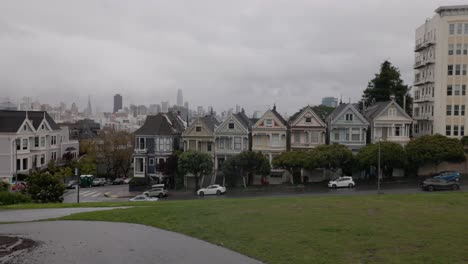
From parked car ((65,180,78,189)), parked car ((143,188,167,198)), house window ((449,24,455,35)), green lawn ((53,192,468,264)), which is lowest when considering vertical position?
parked car ((65,180,78,189))

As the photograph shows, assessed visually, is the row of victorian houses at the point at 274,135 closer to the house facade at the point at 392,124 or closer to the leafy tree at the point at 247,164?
the house facade at the point at 392,124

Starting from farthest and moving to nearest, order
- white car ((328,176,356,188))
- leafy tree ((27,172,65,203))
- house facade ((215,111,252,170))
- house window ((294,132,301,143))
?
house facade ((215,111,252,170)) → house window ((294,132,301,143)) → white car ((328,176,356,188)) → leafy tree ((27,172,65,203))

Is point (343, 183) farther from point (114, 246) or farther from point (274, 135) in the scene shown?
point (114, 246)

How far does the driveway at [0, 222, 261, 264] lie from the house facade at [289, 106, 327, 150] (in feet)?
123

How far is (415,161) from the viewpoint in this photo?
49.4 m

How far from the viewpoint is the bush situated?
35.9 m

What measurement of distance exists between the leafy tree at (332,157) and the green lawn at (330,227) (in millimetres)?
19819

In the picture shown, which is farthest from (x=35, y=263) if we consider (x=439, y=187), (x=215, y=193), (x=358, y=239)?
(x=439, y=187)

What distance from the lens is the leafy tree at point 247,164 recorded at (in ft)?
165

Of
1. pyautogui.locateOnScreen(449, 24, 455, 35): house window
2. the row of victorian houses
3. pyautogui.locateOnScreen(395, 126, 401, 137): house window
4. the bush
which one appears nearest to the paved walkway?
the bush

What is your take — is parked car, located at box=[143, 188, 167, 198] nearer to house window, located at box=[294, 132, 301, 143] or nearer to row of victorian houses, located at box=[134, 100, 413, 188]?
row of victorian houses, located at box=[134, 100, 413, 188]

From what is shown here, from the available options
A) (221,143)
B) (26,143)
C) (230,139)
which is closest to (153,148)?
(221,143)

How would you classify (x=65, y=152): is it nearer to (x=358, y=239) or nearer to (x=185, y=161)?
(x=185, y=161)

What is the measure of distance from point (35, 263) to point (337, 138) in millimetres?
46846
